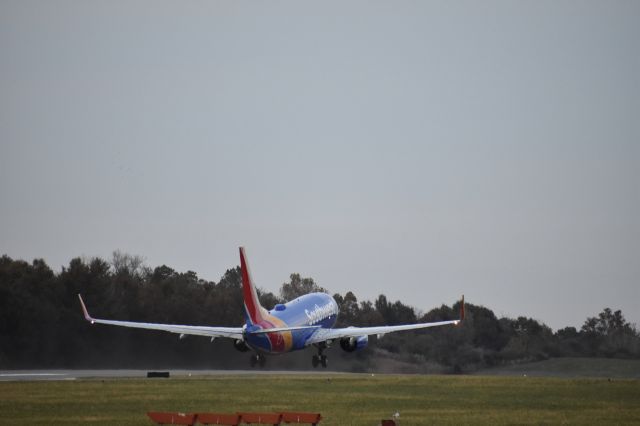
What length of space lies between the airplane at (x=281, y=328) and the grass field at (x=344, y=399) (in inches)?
198

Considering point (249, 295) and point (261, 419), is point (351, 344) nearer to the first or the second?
point (249, 295)

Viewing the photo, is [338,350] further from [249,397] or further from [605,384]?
[249,397]

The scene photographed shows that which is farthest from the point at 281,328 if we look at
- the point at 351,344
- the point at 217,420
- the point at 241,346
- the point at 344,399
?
the point at 217,420

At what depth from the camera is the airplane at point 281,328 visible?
77.8 metres

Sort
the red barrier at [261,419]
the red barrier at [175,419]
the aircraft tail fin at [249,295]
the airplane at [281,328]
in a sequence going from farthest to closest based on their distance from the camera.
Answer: the airplane at [281,328] < the aircraft tail fin at [249,295] < the red barrier at [261,419] < the red barrier at [175,419]

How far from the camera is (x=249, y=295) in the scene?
7712 centimetres

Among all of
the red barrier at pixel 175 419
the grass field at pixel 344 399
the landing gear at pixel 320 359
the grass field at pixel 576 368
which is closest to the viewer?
the red barrier at pixel 175 419

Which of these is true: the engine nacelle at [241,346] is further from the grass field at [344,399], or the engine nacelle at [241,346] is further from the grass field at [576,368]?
the grass field at [576,368]

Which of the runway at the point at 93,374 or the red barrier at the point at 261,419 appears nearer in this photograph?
the red barrier at the point at 261,419

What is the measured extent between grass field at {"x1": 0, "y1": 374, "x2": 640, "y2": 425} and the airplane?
503cm

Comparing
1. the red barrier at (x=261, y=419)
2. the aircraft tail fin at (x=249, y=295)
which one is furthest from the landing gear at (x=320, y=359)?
the red barrier at (x=261, y=419)

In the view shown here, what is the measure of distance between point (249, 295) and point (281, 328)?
151 inches

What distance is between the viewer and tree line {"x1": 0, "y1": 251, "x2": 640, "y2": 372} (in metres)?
90.0

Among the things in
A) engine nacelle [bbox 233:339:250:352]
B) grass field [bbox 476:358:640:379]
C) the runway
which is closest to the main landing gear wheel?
the runway
